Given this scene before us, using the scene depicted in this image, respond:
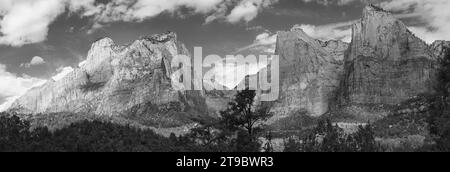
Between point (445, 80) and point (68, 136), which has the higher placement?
point (445, 80)

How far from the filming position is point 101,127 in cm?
10025

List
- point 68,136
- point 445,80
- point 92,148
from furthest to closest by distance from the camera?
point 445,80
point 68,136
point 92,148

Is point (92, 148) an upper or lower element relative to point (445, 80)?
lower
